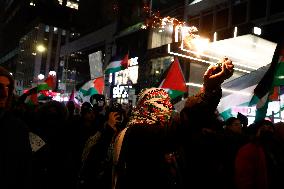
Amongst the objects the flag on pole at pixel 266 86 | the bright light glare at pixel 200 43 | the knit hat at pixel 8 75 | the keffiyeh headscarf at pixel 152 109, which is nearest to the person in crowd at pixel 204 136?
the keffiyeh headscarf at pixel 152 109

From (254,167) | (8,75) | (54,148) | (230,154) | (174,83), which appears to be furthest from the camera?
(174,83)

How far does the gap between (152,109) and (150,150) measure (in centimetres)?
42

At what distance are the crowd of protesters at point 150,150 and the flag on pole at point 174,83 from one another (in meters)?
3.73

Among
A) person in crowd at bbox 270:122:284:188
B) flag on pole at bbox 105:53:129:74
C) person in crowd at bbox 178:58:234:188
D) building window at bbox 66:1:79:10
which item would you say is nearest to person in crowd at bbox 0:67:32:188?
person in crowd at bbox 178:58:234:188

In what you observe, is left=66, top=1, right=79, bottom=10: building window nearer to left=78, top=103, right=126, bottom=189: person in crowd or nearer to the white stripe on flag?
the white stripe on flag

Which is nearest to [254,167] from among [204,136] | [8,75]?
[204,136]

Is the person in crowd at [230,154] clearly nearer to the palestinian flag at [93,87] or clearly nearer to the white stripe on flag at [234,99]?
the white stripe on flag at [234,99]

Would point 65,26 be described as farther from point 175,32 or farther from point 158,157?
point 158,157

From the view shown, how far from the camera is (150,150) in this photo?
8.08 ft

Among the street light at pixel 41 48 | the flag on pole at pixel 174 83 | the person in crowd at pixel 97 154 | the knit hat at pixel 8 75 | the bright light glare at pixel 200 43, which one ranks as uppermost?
the street light at pixel 41 48

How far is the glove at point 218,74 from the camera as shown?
97.0 inches

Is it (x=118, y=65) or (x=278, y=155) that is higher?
(x=118, y=65)

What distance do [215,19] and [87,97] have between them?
12.1 metres

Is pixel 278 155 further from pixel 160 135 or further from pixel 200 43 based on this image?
pixel 200 43
